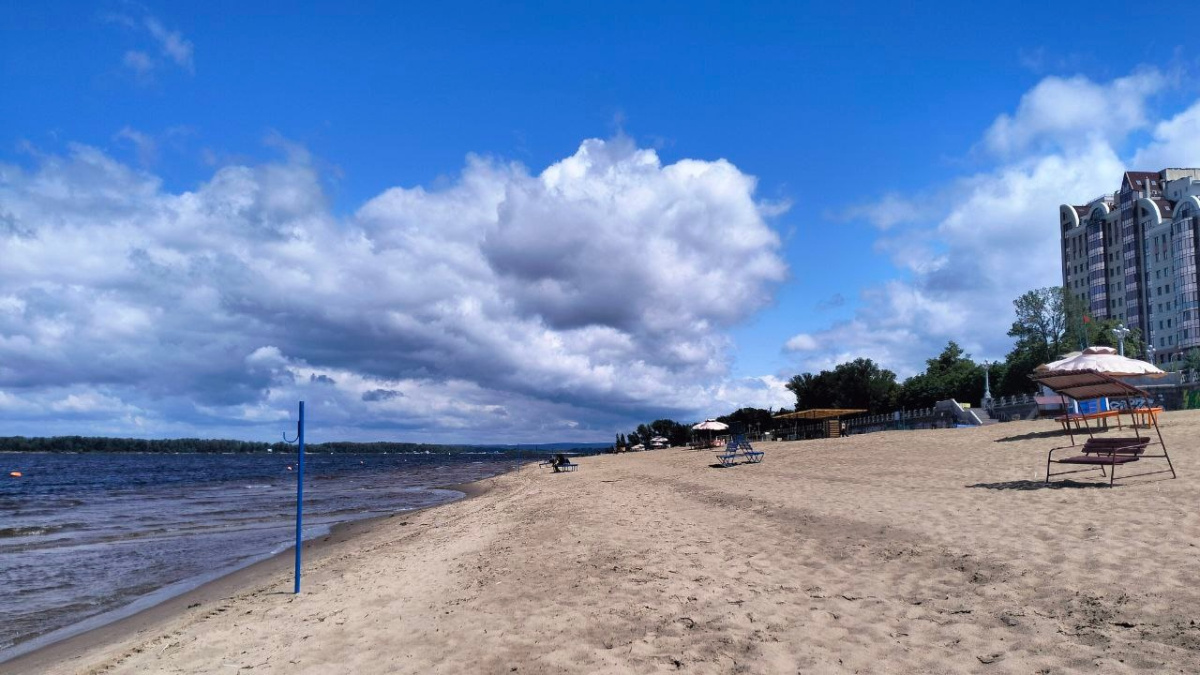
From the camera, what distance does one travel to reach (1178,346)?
87938 mm

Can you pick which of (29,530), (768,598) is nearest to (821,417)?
(29,530)

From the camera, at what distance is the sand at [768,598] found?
17.0 feet

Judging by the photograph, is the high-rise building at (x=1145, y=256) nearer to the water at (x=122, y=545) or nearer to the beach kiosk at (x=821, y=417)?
the beach kiosk at (x=821, y=417)

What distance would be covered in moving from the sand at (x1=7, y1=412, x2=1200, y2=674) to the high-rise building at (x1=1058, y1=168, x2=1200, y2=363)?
87076 millimetres

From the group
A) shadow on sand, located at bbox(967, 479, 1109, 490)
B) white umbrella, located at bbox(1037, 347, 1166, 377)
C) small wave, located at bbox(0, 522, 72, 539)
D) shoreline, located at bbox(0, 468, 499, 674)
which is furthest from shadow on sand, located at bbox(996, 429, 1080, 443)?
small wave, located at bbox(0, 522, 72, 539)

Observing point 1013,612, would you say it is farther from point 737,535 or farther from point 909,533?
point 737,535

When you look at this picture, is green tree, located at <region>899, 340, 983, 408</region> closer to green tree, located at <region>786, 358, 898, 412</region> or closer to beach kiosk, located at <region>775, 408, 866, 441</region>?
green tree, located at <region>786, 358, 898, 412</region>

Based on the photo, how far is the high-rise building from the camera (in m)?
87.4

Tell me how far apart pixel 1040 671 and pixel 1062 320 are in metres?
83.6

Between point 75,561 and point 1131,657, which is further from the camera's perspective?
point 75,561

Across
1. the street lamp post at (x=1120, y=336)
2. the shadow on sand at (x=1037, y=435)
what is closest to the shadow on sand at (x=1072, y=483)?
the shadow on sand at (x=1037, y=435)

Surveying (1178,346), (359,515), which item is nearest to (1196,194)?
(1178,346)

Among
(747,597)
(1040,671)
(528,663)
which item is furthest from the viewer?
(747,597)

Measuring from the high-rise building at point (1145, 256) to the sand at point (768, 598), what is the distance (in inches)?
3428
